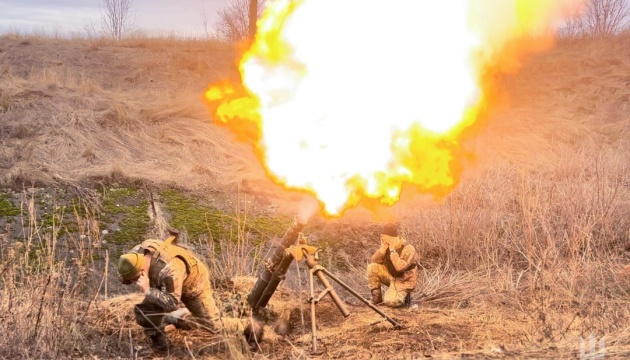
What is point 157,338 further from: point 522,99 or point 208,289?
point 522,99

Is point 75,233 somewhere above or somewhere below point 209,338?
above

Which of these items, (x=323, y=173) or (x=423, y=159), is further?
(x=423, y=159)

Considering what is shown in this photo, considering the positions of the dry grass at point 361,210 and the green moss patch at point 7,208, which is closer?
the dry grass at point 361,210

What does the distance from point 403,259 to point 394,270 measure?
15 centimetres

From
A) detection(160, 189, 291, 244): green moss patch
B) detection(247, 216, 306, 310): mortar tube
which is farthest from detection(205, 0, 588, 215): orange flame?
detection(160, 189, 291, 244): green moss patch

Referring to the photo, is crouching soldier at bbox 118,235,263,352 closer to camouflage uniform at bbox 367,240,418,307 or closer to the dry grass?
the dry grass

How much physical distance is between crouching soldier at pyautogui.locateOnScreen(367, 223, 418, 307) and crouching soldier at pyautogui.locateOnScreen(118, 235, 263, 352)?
1.61m

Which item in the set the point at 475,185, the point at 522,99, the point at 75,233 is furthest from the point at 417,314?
the point at 522,99

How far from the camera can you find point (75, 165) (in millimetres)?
12508

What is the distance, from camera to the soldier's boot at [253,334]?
5.98 metres

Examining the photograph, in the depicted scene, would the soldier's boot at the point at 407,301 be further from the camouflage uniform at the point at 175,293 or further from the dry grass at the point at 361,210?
the camouflage uniform at the point at 175,293

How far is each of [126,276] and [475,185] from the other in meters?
6.76

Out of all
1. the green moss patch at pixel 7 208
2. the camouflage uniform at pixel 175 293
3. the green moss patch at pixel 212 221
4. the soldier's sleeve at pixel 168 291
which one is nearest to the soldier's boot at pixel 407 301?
the camouflage uniform at pixel 175 293

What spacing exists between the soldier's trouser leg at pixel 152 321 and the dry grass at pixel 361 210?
9.6 inches
